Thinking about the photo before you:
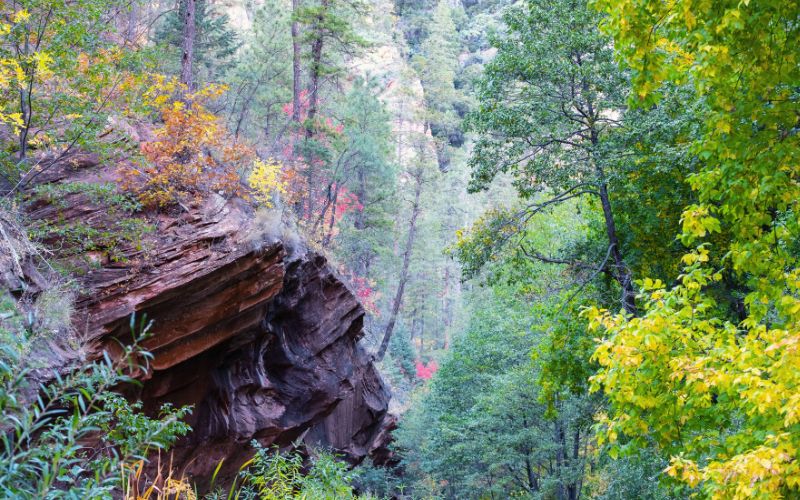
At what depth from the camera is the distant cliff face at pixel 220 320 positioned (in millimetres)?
8766

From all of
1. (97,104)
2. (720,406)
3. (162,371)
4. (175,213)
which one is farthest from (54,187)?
(720,406)

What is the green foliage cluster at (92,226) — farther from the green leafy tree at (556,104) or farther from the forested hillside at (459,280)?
the green leafy tree at (556,104)

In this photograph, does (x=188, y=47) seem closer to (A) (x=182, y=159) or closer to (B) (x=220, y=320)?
(A) (x=182, y=159)

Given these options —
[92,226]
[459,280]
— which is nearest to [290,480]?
[92,226]

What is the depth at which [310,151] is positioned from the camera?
Answer: 20.4 meters

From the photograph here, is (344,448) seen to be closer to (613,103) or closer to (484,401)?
(484,401)

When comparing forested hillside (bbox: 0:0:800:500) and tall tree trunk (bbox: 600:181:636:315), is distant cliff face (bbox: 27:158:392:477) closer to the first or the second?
forested hillside (bbox: 0:0:800:500)

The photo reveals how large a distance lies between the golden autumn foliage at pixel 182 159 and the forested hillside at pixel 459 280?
58 millimetres

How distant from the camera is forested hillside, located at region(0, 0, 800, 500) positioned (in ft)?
15.7

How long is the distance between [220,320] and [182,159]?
294cm

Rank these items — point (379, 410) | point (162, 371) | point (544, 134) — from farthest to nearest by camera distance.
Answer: point (379, 410), point (544, 134), point (162, 371)

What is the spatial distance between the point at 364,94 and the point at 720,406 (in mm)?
20783

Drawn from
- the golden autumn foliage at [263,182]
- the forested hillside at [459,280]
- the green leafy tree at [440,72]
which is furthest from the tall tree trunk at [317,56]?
the green leafy tree at [440,72]

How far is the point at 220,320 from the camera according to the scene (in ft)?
33.3
